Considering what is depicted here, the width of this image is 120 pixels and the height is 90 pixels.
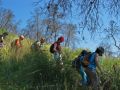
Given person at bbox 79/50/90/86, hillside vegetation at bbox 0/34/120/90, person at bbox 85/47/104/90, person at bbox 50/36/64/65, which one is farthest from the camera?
person at bbox 50/36/64/65

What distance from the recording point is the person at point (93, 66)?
56.6 ft

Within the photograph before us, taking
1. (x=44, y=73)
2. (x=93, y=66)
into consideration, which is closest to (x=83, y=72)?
(x=93, y=66)

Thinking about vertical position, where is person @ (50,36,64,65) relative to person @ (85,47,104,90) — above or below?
above

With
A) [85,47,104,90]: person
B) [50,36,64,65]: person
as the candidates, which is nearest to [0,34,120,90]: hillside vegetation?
[50,36,64,65]: person

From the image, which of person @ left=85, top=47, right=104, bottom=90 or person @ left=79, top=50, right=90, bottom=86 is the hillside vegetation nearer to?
person @ left=79, top=50, right=90, bottom=86

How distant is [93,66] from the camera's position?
17.5 metres

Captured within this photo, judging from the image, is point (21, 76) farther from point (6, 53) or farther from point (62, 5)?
point (62, 5)

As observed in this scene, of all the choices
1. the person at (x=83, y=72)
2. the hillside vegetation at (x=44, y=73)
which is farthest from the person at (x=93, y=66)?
the hillside vegetation at (x=44, y=73)

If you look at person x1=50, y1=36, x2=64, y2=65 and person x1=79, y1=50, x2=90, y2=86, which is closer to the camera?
person x1=79, y1=50, x2=90, y2=86

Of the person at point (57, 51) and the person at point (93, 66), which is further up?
the person at point (57, 51)

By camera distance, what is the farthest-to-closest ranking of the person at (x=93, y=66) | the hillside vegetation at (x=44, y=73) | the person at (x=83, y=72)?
the hillside vegetation at (x=44, y=73), the person at (x=83, y=72), the person at (x=93, y=66)

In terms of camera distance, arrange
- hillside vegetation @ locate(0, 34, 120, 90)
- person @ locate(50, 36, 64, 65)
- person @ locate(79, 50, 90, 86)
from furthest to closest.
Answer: person @ locate(50, 36, 64, 65) < hillside vegetation @ locate(0, 34, 120, 90) < person @ locate(79, 50, 90, 86)

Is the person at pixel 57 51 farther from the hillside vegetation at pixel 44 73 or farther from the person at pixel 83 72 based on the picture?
the person at pixel 83 72

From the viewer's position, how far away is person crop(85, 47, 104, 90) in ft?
56.6
